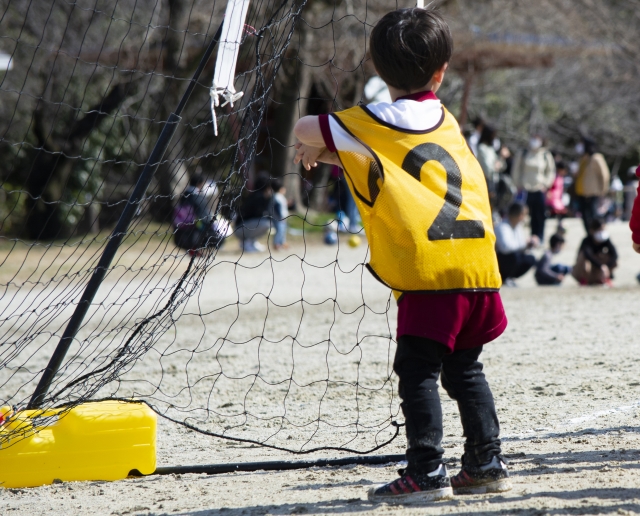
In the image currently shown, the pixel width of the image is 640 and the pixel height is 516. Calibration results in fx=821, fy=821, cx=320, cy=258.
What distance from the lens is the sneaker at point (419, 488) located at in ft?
9.07

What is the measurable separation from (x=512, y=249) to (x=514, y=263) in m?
0.17

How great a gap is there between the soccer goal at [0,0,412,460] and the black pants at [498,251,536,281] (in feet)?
4.89

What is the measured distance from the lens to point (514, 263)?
9953 millimetres

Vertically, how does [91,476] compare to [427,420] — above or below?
below

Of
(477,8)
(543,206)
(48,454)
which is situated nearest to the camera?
(48,454)

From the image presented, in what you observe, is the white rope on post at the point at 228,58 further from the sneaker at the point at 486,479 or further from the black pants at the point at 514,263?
the black pants at the point at 514,263

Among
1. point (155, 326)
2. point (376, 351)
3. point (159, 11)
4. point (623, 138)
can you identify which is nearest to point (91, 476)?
point (155, 326)

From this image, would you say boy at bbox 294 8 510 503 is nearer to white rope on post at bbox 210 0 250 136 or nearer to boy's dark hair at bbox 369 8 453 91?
boy's dark hair at bbox 369 8 453 91

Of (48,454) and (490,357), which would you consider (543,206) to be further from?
(48,454)

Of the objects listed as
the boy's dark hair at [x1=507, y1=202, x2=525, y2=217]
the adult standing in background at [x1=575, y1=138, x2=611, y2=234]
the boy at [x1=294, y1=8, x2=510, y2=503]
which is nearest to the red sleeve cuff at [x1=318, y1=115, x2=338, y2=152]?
the boy at [x1=294, y1=8, x2=510, y2=503]

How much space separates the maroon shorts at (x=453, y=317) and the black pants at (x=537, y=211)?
11.5 metres

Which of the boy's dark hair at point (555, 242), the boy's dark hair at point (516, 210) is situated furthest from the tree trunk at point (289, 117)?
the boy's dark hair at point (516, 210)

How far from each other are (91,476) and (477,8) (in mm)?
18257

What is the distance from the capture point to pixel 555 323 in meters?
6.89
